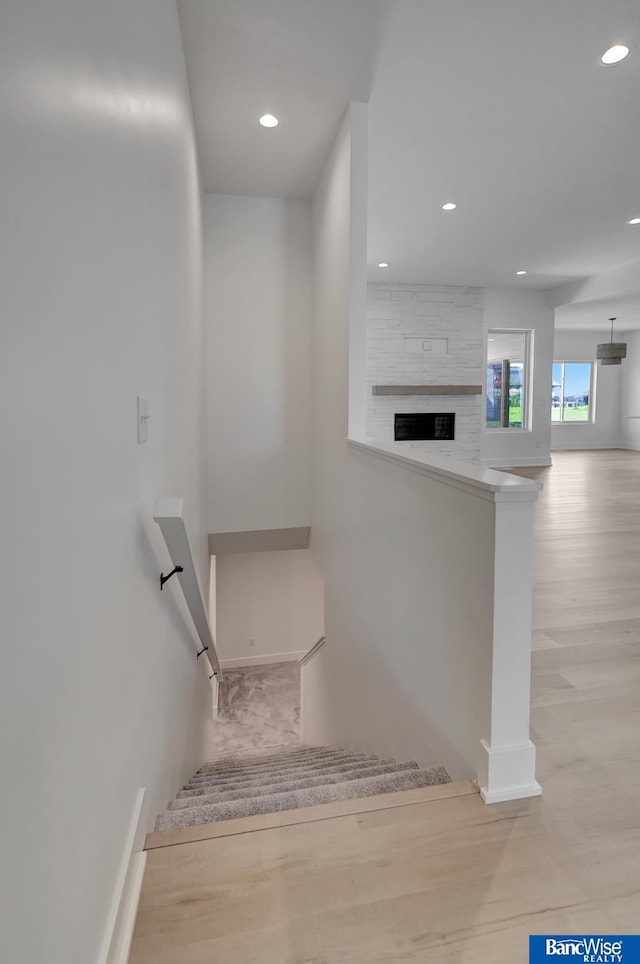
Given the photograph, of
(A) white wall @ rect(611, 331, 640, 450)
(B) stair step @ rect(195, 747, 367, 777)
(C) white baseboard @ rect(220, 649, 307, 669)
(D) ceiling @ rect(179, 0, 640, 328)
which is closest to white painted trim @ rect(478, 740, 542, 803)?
(B) stair step @ rect(195, 747, 367, 777)

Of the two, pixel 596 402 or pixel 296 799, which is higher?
pixel 596 402

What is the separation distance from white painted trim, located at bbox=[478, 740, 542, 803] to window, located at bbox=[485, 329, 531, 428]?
793 centimetres

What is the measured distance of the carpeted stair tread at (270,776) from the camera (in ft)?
8.14

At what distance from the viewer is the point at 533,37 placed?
2.60 meters

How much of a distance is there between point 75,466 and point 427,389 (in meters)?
7.33

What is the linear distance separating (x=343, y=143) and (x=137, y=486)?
2.95 metres

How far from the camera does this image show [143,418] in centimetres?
159

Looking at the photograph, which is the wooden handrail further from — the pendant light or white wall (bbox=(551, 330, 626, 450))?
white wall (bbox=(551, 330, 626, 450))

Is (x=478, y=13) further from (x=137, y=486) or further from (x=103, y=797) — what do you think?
(x=103, y=797)

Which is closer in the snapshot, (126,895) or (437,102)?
(126,895)

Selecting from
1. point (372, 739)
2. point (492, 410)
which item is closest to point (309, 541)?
point (372, 739)

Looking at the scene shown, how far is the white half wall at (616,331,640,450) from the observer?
1205cm

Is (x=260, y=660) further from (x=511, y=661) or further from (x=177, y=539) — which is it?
(x=511, y=661)

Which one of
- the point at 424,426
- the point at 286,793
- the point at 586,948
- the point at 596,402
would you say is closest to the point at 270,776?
the point at 286,793
